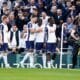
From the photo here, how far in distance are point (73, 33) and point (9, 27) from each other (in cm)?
295

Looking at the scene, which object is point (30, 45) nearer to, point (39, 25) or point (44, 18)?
point (39, 25)

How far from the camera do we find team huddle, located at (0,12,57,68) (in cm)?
1730

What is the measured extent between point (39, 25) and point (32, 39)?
66 cm

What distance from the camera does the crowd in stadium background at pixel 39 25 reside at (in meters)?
17.2

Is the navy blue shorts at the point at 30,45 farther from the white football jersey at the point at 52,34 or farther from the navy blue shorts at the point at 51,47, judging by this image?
the white football jersey at the point at 52,34

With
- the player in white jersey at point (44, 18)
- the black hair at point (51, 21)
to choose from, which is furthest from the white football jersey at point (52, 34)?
the player in white jersey at point (44, 18)

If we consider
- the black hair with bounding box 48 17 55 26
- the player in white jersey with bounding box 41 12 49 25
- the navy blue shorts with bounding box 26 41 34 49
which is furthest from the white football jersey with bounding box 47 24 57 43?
the navy blue shorts with bounding box 26 41 34 49

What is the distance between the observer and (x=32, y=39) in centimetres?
1775

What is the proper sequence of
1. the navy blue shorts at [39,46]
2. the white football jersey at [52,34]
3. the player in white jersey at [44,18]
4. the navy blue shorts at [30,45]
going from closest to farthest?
1. the white football jersey at [52,34]
2. the player in white jersey at [44,18]
3. the navy blue shorts at [39,46]
4. the navy blue shorts at [30,45]

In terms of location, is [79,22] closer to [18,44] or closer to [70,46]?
[70,46]

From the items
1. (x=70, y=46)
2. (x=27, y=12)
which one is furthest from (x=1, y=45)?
(x=70, y=46)

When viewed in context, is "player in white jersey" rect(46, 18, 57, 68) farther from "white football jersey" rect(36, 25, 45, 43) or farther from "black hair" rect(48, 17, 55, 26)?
"white football jersey" rect(36, 25, 45, 43)

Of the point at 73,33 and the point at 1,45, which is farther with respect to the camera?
the point at 1,45

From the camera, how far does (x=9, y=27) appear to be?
716 inches
